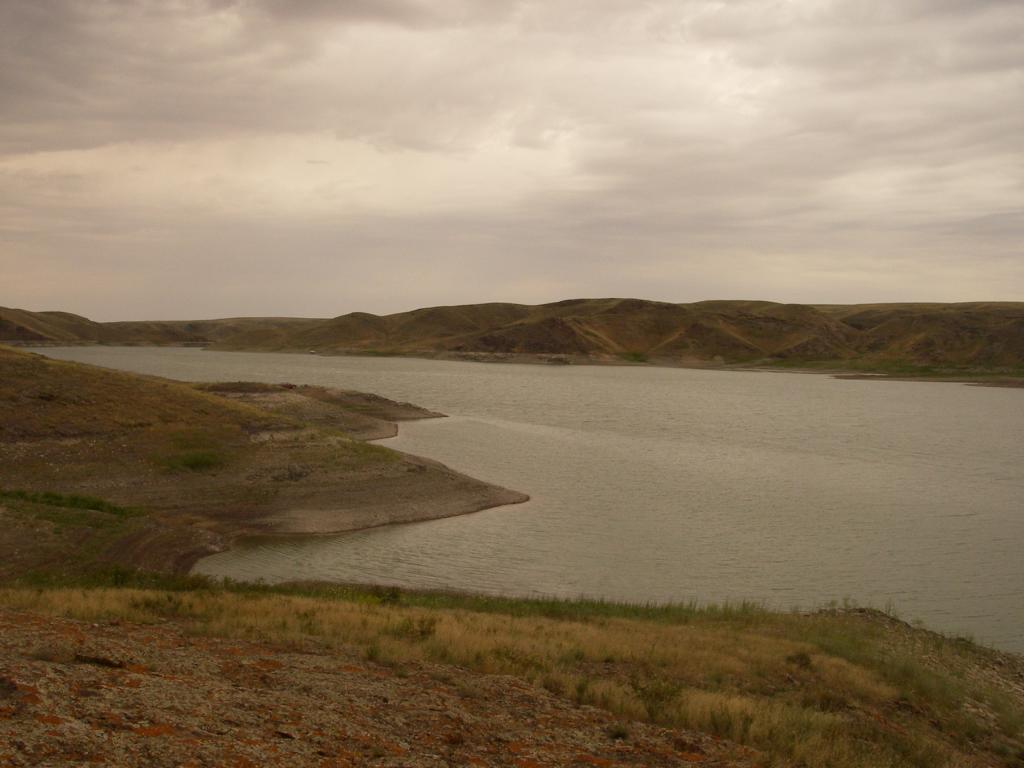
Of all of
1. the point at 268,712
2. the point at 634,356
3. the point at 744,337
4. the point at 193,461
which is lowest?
the point at 193,461

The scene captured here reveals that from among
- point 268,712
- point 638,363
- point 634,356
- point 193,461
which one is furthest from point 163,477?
point 634,356

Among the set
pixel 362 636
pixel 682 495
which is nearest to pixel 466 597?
pixel 362 636

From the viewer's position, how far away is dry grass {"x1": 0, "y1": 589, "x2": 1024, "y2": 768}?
11156 mm

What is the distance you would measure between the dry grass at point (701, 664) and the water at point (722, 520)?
574 cm

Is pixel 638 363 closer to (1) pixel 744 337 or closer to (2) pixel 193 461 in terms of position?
(1) pixel 744 337

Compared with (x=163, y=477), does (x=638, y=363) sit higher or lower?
higher

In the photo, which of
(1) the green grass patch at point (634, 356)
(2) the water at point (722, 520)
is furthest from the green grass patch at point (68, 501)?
(1) the green grass patch at point (634, 356)

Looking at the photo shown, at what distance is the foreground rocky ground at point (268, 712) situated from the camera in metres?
7.61

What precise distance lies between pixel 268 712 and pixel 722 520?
979 inches

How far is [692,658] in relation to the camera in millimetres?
14227

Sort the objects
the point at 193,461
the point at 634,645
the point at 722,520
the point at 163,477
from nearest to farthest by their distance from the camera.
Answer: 1. the point at 634,645
2. the point at 163,477
3. the point at 722,520
4. the point at 193,461

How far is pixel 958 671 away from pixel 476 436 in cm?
4073

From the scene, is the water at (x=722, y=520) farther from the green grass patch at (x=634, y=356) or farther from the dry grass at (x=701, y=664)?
the green grass patch at (x=634, y=356)

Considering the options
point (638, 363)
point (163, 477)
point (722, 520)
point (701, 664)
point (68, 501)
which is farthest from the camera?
point (638, 363)
